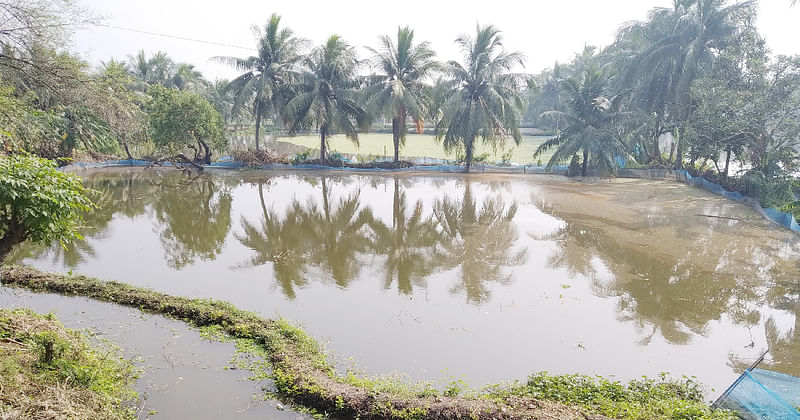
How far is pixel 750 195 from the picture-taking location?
52.5ft

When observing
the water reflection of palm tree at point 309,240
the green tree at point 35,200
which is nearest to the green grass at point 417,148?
the water reflection of palm tree at point 309,240

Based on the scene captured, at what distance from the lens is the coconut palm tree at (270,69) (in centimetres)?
2314

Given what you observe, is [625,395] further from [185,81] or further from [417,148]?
[185,81]

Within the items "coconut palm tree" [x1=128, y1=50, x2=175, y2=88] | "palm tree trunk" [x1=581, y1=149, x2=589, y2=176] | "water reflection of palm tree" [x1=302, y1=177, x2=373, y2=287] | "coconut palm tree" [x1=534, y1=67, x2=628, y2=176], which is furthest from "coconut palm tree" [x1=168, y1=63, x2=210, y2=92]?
"palm tree trunk" [x1=581, y1=149, x2=589, y2=176]

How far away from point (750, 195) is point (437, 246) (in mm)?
12205

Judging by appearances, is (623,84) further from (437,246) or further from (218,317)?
(218,317)

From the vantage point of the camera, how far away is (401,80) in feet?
74.2

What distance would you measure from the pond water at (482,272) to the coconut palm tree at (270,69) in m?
8.30

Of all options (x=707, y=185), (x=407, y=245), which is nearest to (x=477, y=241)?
(x=407, y=245)

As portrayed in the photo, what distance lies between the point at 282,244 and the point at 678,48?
1935 centimetres

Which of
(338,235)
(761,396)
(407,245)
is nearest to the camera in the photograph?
(761,396)

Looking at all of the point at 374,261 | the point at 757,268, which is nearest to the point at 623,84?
the point at 757,268

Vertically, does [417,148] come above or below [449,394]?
above

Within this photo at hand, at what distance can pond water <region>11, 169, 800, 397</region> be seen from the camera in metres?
6.08
